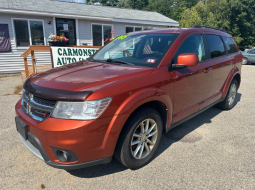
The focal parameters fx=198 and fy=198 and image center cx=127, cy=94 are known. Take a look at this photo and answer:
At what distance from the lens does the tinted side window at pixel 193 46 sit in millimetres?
3065

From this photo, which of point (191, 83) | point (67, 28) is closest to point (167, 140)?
point (191, 83)

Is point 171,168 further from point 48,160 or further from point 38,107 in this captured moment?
point 38,107

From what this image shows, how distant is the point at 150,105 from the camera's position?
8.89 feet

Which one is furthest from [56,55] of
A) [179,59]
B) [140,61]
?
[179,59]

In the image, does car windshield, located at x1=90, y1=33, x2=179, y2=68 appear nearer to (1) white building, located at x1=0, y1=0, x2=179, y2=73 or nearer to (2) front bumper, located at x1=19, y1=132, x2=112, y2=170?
(2) front bumper, located at x1=19, y1=132, x2=112, y2=170

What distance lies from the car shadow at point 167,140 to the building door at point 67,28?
9551 millimetres

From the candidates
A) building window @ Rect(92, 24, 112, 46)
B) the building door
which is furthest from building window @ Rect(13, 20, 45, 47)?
building window @ Rect(92, 24, 112, 46)

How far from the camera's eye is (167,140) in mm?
3402

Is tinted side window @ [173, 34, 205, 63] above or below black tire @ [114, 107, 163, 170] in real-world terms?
above

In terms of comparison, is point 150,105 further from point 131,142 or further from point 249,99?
point 249,99

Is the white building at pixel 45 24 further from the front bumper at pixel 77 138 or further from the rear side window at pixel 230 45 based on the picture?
the front bumper at pixel 77 138

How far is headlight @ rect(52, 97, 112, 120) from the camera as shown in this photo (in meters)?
2.00

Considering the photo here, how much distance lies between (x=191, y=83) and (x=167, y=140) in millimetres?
1051

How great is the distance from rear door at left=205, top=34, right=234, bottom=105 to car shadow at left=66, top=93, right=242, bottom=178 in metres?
0.53
